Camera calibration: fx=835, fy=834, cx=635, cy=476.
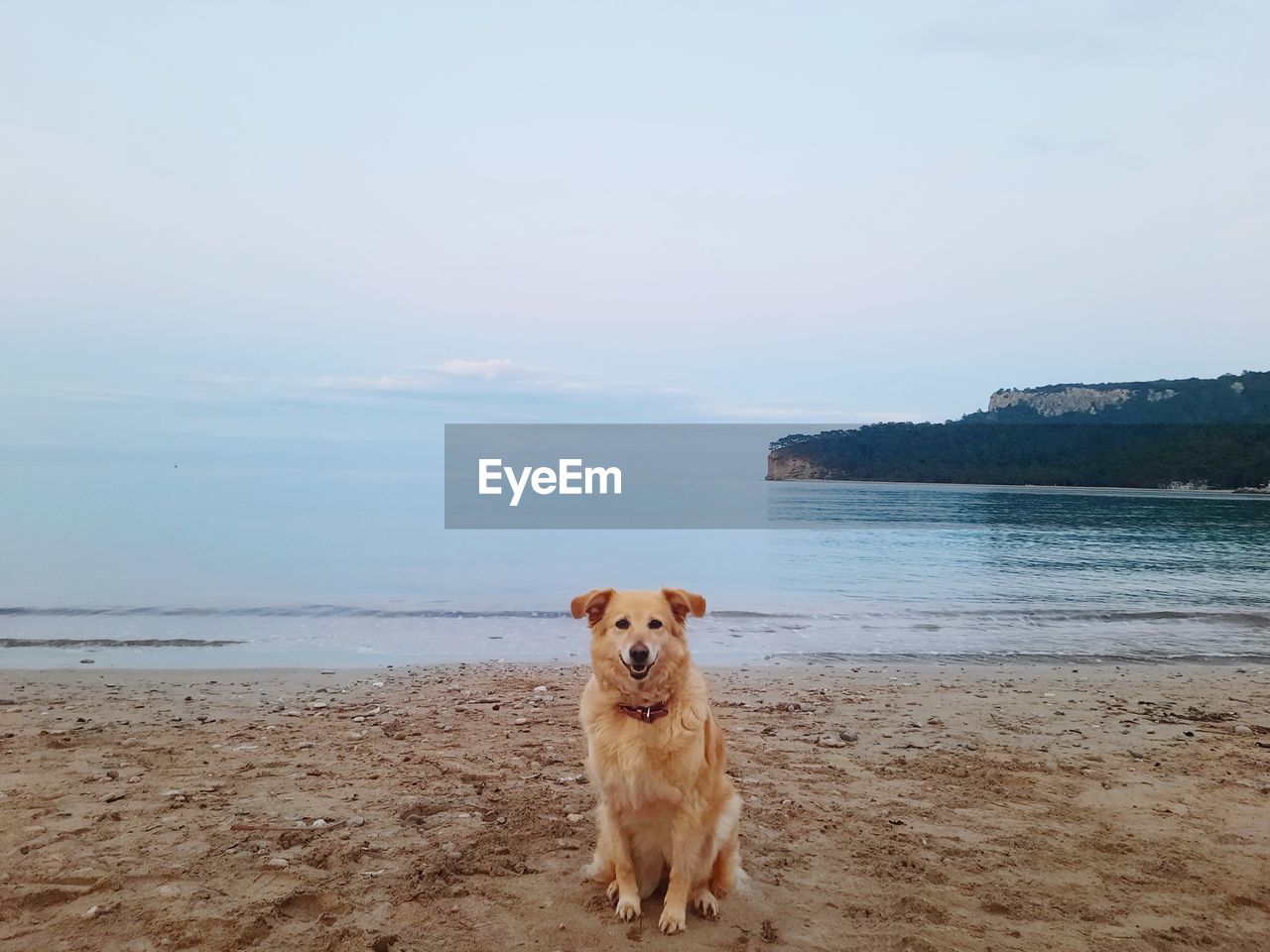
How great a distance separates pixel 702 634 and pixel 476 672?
4494mm

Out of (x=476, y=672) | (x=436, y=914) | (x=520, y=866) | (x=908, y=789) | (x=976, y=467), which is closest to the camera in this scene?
(x=436, y=914)

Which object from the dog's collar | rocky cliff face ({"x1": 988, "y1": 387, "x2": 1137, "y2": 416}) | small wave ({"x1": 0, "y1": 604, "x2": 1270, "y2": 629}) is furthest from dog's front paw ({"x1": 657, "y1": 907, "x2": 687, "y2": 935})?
rocky cliff face ({"x1": 988, "y1": 387, "x2": 1137, "y2": 416})

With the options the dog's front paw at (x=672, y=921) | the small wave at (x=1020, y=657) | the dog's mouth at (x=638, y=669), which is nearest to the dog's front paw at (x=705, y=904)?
the dog's front paw at (x=672, y=921)

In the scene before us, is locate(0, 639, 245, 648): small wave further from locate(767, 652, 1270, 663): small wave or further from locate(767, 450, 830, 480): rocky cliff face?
locate(767, 450, 830, 480): rocky cliff face

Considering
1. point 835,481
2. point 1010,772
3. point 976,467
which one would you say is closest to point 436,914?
point 1010,772

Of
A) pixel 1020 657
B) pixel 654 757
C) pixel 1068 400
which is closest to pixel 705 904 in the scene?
pixel 654 757

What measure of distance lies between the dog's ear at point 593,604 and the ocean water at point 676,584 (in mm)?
7283

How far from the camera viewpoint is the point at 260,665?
33.4 feet

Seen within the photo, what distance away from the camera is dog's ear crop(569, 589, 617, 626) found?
4008 mm

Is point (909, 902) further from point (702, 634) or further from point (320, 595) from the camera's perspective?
point (320, 595)

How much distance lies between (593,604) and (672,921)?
4.79 ft

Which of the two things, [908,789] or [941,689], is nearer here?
[908,789]

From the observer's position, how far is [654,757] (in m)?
3.75

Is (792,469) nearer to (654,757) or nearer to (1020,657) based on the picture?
(1020,657)
